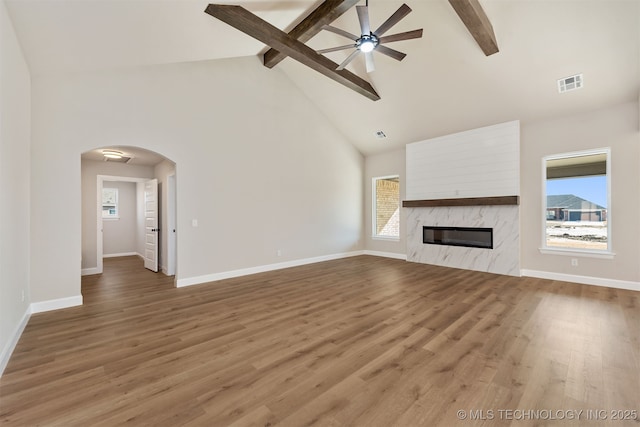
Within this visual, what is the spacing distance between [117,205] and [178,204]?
17.6 ft

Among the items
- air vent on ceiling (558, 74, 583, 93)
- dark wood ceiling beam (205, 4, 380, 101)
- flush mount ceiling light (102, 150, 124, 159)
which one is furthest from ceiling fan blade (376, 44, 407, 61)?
flush mount ceiling light (102, 150, 124, 159)

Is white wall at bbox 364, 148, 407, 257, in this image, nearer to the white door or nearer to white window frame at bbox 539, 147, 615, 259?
white window frame at bbox 539, 147, 615, 259

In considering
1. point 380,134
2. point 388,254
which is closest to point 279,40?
point 380,134

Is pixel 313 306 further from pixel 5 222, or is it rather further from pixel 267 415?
pixel 5 222

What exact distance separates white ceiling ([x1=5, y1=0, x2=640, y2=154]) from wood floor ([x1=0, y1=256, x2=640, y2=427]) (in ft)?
10.3

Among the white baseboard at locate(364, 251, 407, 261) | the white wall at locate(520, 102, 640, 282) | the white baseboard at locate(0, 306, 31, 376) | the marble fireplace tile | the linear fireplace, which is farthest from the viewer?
the white baseboard at locate(364, 251, 407, 261)

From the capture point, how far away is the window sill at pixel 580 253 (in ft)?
14.9

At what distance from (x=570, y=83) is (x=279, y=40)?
15.0 feet

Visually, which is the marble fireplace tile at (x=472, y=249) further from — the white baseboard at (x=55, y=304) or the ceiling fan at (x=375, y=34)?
the white baseboard at (x=55, y=304)

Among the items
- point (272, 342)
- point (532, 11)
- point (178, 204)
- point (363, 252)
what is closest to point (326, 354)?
point (272, 342)

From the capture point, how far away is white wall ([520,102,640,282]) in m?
4.34

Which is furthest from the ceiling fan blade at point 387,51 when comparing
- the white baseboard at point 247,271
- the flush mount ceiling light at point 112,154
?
the flush mount ceiling light at point 112,154

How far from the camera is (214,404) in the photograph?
1811 mm

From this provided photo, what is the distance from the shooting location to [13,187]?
267cm
